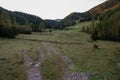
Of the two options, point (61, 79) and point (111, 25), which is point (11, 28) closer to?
point (111, 25)

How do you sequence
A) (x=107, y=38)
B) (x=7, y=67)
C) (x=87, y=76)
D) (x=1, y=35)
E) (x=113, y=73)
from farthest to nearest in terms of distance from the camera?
(x=107, y=38) < (x=1, y=35) < (x=7, y=67) < (x=113, y=73) < (x=87, y=76)

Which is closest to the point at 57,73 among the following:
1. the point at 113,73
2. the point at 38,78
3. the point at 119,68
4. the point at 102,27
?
the point at 38,78

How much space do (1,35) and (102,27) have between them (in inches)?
2388

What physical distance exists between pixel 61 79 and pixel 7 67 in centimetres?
1214

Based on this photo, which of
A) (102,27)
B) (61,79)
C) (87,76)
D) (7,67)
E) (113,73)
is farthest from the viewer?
(102,27)

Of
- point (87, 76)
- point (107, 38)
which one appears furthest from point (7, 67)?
point (107, 38)

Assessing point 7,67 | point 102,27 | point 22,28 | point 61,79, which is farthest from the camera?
point 22,28

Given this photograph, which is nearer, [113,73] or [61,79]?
[61,79]

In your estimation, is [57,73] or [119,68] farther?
[119,68]

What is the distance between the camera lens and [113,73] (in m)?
36.1

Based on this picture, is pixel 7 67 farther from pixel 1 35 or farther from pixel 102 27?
pixel 102 27

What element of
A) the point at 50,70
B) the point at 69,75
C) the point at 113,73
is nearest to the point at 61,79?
the point at 69,75

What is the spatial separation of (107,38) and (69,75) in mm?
93541

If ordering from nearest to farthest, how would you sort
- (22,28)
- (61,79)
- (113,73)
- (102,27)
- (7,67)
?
1. (61,79)
2. (113,73)
3. (7,67)
4. (102,27)
5. (22,28)
